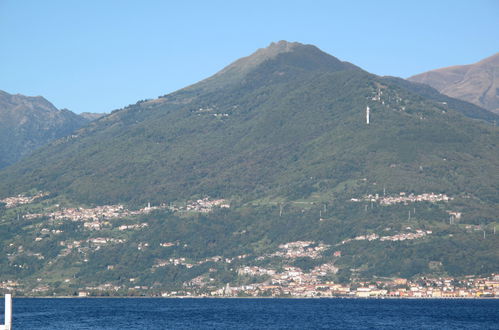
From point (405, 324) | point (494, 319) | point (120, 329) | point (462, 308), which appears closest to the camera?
point (120, 329)

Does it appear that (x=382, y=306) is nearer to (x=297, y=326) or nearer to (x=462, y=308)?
(x=462, y=308)

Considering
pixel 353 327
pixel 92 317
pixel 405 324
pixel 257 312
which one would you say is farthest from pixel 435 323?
pixel 92 317

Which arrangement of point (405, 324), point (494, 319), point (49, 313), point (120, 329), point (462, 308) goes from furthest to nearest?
point (462, 308) → point (49, 313) → point (494, 319) → point (405, 324) → point (120, 329)

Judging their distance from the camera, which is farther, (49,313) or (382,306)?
(382,306)

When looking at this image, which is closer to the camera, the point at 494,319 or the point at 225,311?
the point at 494,319

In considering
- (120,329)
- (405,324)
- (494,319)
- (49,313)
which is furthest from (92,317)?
(494,319)

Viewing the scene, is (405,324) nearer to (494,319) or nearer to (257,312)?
(494,319)
